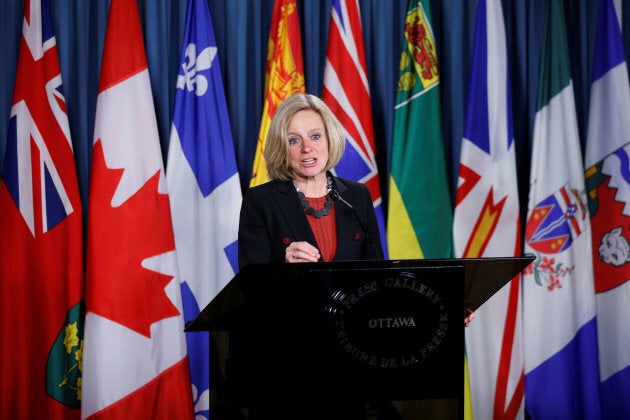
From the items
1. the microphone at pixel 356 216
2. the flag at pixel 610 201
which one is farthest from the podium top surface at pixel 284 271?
the flag at pixel 610 201

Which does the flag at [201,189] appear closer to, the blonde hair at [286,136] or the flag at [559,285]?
the blonde hair at [286,136]

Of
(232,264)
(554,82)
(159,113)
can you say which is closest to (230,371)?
(232,264)

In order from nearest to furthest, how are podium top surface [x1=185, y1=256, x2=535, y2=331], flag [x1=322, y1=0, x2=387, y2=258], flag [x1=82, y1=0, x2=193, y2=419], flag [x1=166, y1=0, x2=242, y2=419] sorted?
podium top surface [x1=185, y1=256, x2=535, y2=331] < flag [x1=82, y1=0, x2=193, y2=419] < flag [x1=166, y1=0, x2=242, y2=419] < flag [x1=322, y1=0, x2=387, y2=258]

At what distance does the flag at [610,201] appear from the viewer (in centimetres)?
396

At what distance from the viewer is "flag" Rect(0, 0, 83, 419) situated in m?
3.47

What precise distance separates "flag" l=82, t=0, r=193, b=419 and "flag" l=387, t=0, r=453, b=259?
125 centimetres

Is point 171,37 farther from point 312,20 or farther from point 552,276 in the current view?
point 552,276

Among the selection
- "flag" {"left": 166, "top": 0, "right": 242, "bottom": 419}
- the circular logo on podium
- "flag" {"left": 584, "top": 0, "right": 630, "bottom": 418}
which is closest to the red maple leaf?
"flag" {"left": 166, "top": 0, "right": 242, "bottom": 419}

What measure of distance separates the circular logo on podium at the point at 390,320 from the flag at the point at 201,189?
220 centimetres

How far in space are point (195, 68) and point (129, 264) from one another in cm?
110

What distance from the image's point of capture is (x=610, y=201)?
401 cm

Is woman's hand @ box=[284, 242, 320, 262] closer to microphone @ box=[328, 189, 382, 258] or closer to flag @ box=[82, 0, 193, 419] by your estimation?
microphone @ box=[328, 189, 382, 258]

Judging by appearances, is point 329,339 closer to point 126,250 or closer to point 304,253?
point 304,253

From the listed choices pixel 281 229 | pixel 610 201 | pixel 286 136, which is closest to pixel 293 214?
pixel 281 229
